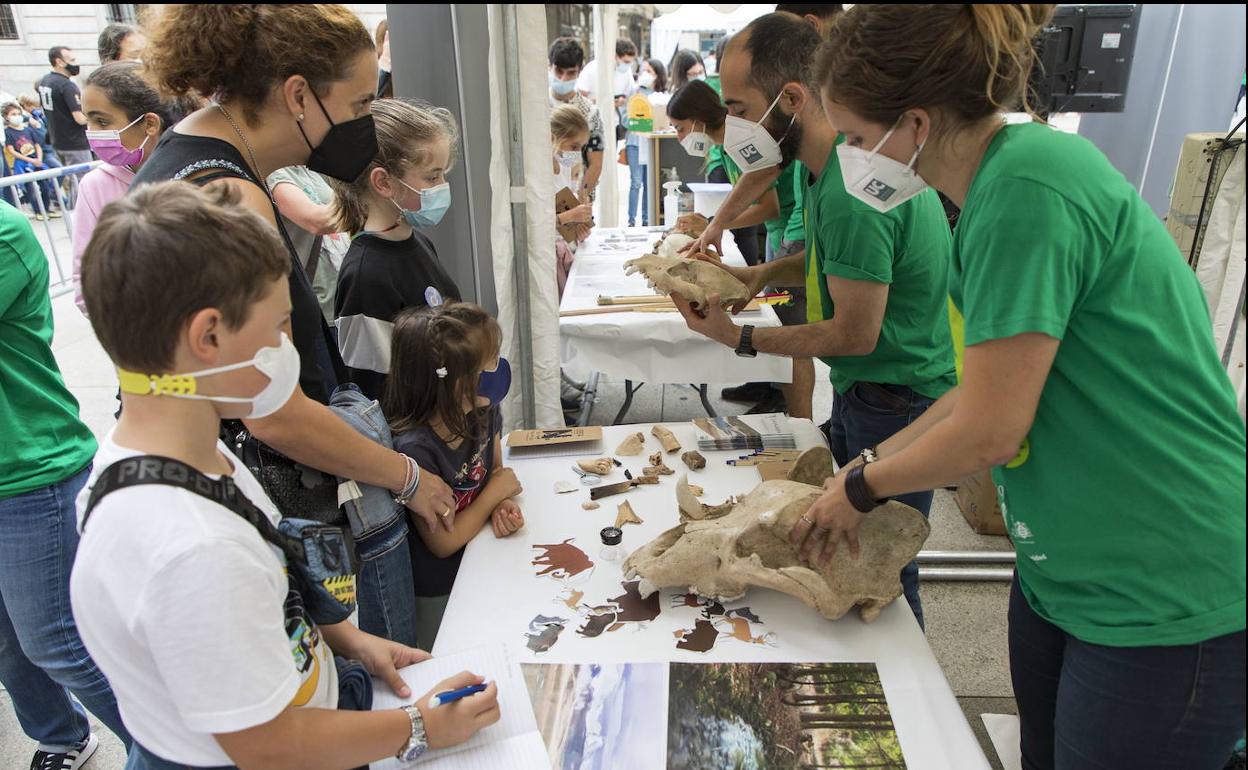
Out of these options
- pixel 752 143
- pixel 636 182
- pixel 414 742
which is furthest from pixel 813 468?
pixel 636 182

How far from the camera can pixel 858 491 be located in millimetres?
1308

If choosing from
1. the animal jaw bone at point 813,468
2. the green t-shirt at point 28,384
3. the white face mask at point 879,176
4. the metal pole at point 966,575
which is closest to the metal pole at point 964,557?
the metal pole at point 966,575

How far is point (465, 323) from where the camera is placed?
183cm

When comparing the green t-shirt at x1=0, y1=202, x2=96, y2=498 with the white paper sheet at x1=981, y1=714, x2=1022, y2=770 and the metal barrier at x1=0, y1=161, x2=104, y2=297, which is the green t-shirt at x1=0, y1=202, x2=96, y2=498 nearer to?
the white paper sheet at x1=981, y1=714, x2=1022, y2=770

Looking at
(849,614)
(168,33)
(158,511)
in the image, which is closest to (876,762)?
(849,614)

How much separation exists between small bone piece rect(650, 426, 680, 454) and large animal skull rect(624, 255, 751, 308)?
1.31 ft

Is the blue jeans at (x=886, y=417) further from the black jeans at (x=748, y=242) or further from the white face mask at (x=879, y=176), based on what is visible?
the black jeans at (x=748, y=242)

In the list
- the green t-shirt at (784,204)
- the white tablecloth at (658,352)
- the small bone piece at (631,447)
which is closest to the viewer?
the small bone piece at (631,447)

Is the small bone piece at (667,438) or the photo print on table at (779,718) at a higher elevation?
the photo print on table at (779,718)

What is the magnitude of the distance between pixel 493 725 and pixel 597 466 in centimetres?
92

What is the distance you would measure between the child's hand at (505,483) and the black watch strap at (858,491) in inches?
34.8

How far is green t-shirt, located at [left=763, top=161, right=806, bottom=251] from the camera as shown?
11.4 ft

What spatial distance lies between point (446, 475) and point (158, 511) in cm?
94

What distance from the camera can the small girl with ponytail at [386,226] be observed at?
6.89ft
